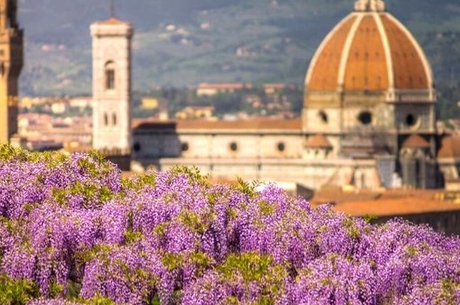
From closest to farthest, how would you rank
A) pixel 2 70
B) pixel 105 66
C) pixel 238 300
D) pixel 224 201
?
pixel 238 300 < pixel 224 201 < pixel 2 70 < pixel 105 66

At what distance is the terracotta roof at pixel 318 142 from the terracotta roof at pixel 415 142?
4124 mm

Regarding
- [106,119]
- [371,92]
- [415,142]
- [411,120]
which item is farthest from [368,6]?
[106,119]

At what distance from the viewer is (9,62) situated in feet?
414

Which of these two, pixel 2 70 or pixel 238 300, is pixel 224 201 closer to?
pixel 238 300

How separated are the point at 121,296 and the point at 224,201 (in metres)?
4.39

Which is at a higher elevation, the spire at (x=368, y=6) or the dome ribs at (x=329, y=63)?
the spire at (x=368, y=6)

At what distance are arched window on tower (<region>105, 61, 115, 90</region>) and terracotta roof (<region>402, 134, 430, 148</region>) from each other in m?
15.9

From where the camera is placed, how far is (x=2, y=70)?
413 ft

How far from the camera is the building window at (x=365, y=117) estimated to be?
158000mm

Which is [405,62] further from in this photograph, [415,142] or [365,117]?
[415,142]

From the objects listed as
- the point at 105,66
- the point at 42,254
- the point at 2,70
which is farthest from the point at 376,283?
the point at 105,66

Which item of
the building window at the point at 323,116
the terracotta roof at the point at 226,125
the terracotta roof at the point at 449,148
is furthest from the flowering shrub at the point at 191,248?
the terracotta roof at the point at 226,125

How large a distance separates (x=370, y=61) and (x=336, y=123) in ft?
12.6

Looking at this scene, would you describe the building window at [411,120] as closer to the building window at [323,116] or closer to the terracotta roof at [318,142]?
the building window at [323,116]
